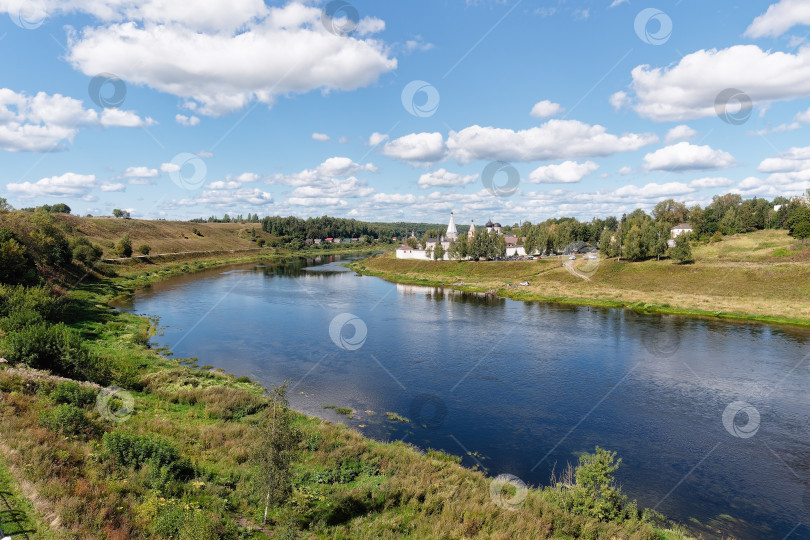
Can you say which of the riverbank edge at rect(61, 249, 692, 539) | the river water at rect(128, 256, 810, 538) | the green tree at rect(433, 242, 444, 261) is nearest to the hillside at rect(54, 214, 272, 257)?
the riverbank edge at rect(61, 249, 692, 539)

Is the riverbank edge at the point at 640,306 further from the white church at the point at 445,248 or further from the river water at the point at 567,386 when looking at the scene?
the white church at the point at 445,248

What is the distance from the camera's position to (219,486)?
16.2m

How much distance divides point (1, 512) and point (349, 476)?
37.1 feet

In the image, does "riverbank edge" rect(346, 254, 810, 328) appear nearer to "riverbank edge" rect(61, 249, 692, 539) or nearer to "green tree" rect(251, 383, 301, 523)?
"riverbank edge" rect(61, 249, 692, 539)

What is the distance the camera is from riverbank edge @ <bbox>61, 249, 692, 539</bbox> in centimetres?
2115

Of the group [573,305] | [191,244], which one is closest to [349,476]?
[573,305]

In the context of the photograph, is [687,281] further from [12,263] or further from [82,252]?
[82,252]

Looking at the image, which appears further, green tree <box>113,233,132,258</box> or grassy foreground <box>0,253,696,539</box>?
green tree <box>113,233,132,258</box>

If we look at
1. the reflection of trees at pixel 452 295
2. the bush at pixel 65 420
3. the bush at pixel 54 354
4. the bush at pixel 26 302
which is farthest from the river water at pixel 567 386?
the bush at pixel 65 420

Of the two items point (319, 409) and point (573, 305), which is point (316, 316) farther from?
point (573, 305)

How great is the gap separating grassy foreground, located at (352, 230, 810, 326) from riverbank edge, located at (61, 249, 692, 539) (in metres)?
53.0

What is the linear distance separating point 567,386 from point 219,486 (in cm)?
2551

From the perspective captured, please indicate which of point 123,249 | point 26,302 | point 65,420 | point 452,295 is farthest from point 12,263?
point 123,249

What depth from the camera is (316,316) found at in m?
57.5
